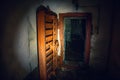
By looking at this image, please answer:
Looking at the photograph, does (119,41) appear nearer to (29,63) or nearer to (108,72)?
(108,72)

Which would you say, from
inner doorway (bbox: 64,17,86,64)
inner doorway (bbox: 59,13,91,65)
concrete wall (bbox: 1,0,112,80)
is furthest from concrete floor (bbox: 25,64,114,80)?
inner doorway (bbox: 64,17,86,64)

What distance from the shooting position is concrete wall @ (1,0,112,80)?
346cm

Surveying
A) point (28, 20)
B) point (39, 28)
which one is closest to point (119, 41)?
point (39, 28)

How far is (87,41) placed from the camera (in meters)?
5.35

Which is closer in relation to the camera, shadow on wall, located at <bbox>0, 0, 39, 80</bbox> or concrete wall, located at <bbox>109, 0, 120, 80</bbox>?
shadow on wall, located at <bbox>0, 0, 39, 80</bbox>

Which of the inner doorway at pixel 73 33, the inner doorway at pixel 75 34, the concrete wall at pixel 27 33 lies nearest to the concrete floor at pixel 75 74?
the concrete wall at pixel 27 33

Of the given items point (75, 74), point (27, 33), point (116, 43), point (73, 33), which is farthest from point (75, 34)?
point (27, 33)

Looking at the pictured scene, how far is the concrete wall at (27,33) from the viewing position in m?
3.46

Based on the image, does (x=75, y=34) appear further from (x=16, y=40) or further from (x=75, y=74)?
(x=16, y=40)

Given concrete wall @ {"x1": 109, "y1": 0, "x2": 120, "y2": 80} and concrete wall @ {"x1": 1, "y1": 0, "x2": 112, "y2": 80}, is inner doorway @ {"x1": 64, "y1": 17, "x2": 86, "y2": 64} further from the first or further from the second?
concrete wall @ {"x1": 109, "y1": 0, "x2": 120, "y2": 80}

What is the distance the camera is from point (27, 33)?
186 inches

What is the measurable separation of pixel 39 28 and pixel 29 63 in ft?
7.45

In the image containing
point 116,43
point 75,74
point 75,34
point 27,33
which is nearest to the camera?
point 116,43

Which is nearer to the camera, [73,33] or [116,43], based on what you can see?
[116,43]
